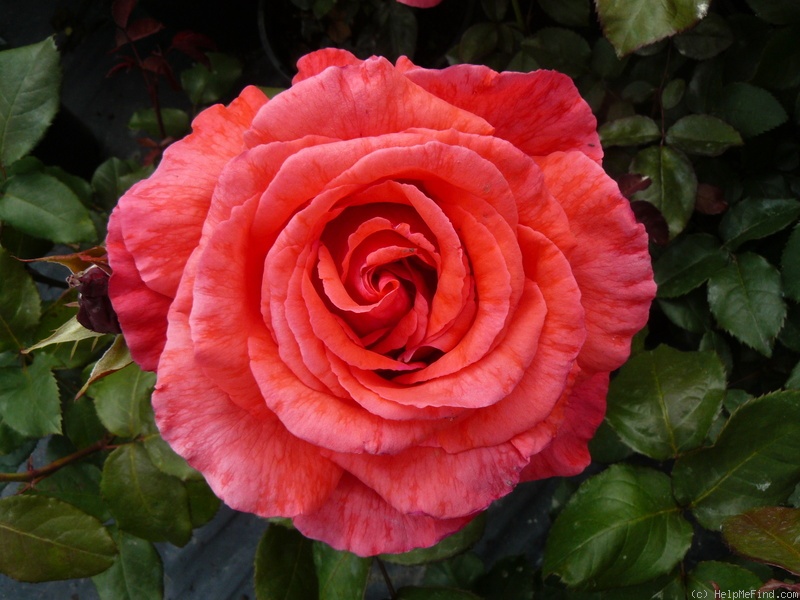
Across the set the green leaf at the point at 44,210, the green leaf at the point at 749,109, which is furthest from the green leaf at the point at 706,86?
the green leaf at the point at 44,210

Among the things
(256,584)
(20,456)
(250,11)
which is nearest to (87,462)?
(20,456)

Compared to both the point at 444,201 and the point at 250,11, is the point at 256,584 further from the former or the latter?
the point at 250,11

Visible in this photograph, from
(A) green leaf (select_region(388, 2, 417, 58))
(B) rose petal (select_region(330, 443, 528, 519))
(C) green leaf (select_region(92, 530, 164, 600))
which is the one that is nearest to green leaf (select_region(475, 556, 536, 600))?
(C) green leaf (select_region(92, 530, 164, 600))

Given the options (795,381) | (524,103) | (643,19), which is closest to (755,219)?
(795,381)

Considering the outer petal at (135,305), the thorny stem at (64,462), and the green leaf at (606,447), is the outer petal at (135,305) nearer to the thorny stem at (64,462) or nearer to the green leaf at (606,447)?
the thorny stem at (64,462)

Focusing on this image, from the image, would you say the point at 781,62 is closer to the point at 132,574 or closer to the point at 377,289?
the point at 377,289
